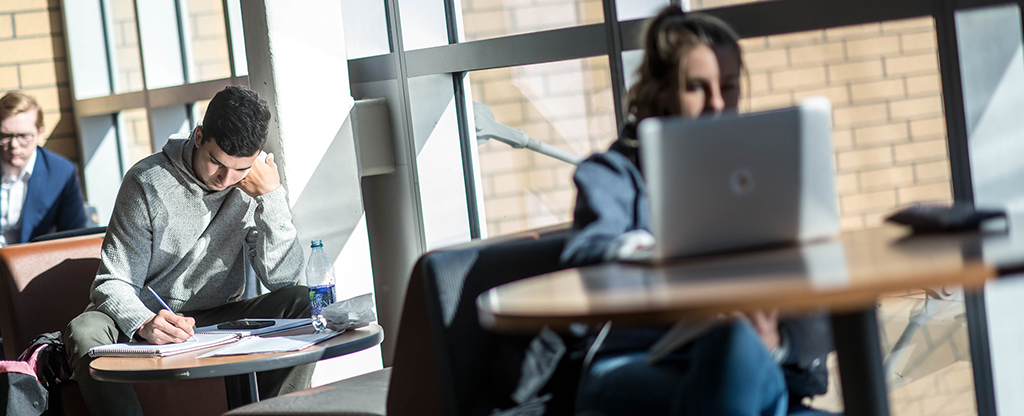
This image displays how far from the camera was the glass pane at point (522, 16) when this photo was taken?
263cm

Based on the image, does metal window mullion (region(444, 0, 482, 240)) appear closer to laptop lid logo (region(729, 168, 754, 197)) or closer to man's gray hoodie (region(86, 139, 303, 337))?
man's gray hoodie (region(86, 139, 303, 337))

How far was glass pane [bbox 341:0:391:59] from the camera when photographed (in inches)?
127

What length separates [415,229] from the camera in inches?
128

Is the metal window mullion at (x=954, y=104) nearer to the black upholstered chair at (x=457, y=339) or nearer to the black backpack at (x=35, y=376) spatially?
the black upholstered chair at (x=457, y=339)

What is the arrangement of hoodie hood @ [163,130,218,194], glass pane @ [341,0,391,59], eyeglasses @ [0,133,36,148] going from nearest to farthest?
1. hoodie hood @ [163,130,218,194]
2. glass pane @ [341,0,391,59]
3. eyeglasses @ [0,133,36,148]

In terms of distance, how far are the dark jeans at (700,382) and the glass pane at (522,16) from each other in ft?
4.29

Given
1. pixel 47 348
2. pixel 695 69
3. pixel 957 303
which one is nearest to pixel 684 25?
pixel 695 69

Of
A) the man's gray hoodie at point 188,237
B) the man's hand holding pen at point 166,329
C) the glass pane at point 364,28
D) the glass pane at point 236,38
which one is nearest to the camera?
the man's hand holding pen at point 166,329

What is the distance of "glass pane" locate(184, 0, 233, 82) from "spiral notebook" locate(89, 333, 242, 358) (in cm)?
214

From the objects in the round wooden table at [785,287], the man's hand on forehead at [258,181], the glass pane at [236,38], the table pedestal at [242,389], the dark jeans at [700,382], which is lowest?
the table pedestal at [242,389]

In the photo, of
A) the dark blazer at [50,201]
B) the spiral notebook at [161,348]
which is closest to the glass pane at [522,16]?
the spiral notebook at [161,348]

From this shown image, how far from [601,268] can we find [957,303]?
3.71 feet

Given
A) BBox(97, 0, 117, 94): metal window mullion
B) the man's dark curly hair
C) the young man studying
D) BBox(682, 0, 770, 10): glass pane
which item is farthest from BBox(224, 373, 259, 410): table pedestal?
BBox(97, 0, 117, 94): metal window mullion

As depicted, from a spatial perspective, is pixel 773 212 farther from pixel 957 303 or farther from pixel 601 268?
pixel 957 303
